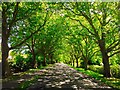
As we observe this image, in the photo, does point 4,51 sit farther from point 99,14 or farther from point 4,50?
point 99,14

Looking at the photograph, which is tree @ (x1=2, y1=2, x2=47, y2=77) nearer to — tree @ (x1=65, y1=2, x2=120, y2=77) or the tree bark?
the tree bark

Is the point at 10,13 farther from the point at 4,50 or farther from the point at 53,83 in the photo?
the point at 53,83

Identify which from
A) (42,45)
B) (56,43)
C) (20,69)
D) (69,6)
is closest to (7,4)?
(69,6)

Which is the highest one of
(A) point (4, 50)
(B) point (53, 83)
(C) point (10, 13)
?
(C) point (10, 13)

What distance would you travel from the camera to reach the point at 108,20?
2819cm

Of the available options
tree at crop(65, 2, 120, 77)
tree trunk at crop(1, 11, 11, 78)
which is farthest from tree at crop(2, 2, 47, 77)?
tree at crop(65, 2, 120, 77)

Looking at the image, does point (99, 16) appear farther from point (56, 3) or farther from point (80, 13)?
point (56, 3)

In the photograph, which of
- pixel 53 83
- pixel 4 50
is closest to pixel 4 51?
pixel 4 50

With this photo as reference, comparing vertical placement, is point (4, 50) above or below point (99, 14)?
below

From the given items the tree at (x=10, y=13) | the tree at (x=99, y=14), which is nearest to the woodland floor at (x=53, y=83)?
the tree at (x=10, y=13)

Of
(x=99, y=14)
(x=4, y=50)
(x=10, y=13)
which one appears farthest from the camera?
(x=99, y=14)

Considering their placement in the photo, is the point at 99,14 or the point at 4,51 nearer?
the point at 4,51

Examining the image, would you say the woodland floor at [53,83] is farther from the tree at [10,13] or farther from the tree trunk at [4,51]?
the tree at [10,13]

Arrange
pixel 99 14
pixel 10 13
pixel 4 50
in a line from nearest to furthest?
pixel 4 50 < pixel 10 13 < pixel 99 14
